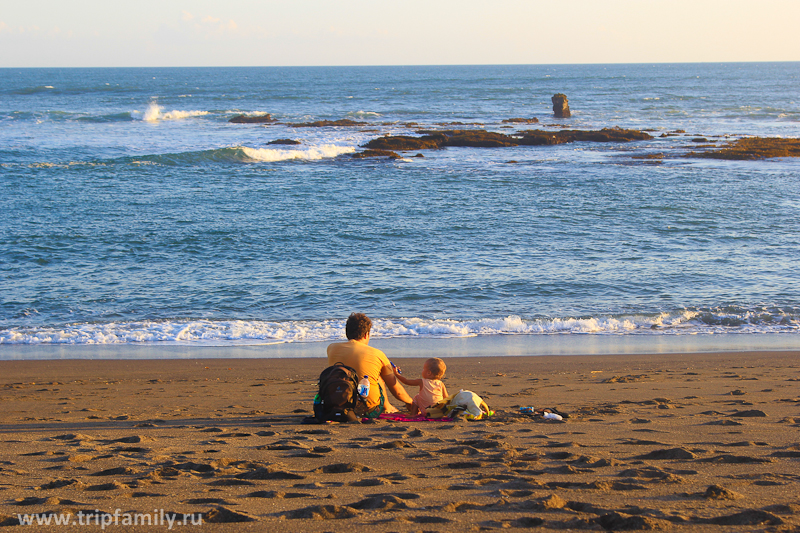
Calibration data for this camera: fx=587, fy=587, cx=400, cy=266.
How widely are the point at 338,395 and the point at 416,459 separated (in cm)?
124

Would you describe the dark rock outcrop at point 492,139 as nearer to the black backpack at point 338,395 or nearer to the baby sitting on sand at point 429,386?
the baby sitting on sand at point 429,386

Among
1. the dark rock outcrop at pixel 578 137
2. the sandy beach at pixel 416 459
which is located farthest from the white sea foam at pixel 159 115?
the sandy beach at pixel 416 459

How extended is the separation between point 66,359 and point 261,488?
257 inches

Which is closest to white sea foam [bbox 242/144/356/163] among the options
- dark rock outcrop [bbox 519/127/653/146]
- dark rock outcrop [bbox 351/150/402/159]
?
dark rock outcrop [bbox 351/150/402/159]

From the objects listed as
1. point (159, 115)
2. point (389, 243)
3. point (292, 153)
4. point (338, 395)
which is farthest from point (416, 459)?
point (159, 115)

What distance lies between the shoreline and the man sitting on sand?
3180mm

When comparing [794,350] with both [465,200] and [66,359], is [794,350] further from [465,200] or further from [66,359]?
[465,200]

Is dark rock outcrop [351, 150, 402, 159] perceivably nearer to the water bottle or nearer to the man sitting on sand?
the man sitting on sand

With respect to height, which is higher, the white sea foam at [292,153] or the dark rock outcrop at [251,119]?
the dark rock outcrop at [251,119]

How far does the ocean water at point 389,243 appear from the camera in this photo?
10.2 m

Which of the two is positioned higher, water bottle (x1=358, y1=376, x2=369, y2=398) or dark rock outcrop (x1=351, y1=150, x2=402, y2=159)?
dark rock outcrop (x1=351, y1=150, x2=402, y2=159)

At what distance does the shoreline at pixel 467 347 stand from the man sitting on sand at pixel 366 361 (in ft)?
10.4

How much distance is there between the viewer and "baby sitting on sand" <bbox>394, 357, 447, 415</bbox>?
531cm

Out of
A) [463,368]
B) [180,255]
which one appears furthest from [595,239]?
[180,255]
